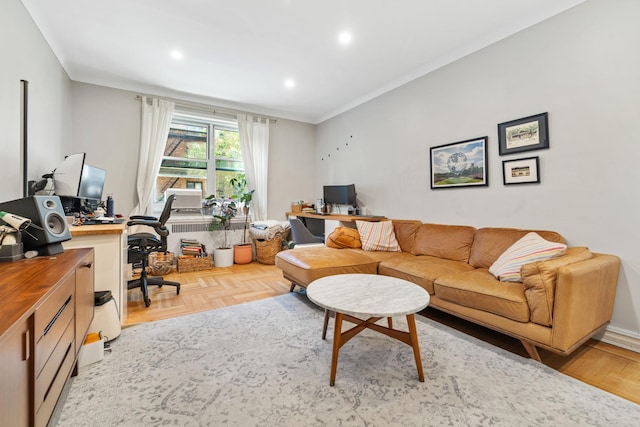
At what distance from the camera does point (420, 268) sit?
2516mm

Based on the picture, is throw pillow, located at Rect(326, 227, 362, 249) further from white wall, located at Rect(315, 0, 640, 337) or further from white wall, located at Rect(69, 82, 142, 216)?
white wall, located at Rect(69, 82, 142, 216)

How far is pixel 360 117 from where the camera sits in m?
4.42

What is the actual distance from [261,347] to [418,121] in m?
3.08

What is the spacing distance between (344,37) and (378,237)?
217 centimetres

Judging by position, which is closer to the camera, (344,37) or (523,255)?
(523,255)

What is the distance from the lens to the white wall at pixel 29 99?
197 centimetres

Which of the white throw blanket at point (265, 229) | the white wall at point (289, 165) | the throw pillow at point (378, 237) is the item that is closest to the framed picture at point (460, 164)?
the throw pillow at point (378, 237)

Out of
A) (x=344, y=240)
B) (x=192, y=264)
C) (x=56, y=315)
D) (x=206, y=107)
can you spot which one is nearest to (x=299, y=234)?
(x=344, y=240)

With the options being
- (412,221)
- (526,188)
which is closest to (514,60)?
(526,188)

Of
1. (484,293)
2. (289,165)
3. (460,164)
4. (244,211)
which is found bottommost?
(484,293)

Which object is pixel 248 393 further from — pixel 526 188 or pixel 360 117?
pixel 360 117

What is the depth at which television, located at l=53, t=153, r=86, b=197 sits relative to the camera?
2.34 metres

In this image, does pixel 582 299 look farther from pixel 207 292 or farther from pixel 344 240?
pixel 207 292

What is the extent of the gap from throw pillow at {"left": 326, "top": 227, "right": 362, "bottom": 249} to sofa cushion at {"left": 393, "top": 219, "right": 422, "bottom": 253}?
1.64ft
